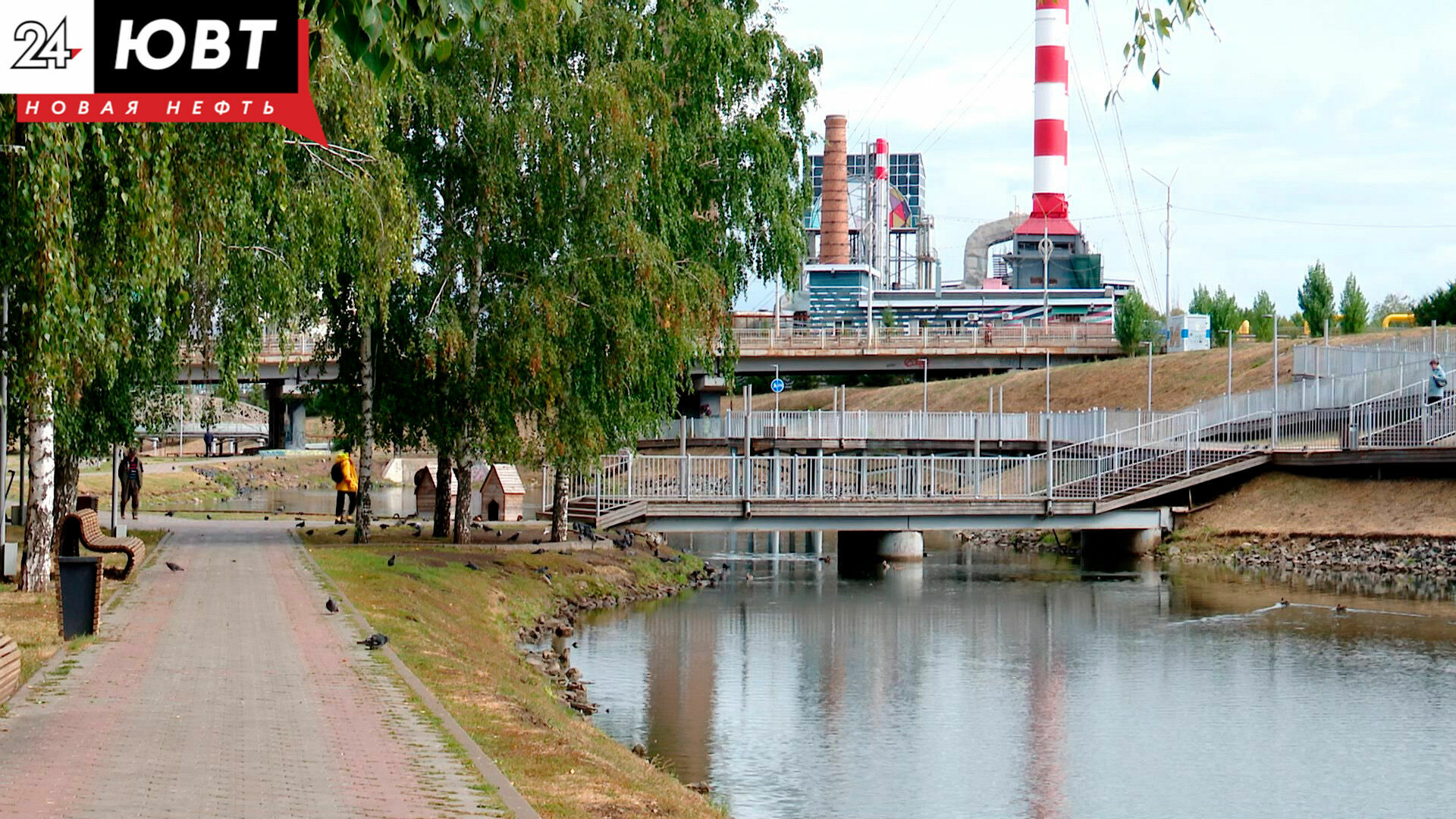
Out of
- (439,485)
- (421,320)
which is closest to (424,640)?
(421,320)

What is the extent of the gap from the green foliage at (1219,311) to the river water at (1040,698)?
67.4 m

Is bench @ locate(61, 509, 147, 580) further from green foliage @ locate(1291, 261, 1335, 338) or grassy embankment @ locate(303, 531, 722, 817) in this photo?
green foliage @ locate(1291, 261, 1335, 338)

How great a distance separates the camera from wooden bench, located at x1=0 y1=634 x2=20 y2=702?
40.1ft

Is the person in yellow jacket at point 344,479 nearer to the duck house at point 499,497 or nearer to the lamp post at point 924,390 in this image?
the duck house at point 499,497

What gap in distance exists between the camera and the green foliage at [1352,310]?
304 feet

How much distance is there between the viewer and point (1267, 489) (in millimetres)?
46031

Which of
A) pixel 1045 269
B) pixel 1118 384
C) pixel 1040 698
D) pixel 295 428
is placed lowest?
pixel 1040 698

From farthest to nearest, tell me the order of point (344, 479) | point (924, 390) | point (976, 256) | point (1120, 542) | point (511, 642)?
point (976, 256), point (924, 390), point (1120, 542), point (344, 479), point (511, 642)

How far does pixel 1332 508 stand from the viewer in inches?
1747

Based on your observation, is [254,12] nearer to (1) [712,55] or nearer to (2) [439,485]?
(1) [712,55]

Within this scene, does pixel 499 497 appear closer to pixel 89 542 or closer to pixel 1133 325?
pixel 89 542

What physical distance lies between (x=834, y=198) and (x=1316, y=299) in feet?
134

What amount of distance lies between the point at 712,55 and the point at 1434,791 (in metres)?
20.2

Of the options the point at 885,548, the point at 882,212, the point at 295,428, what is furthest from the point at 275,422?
the point at 885,548
